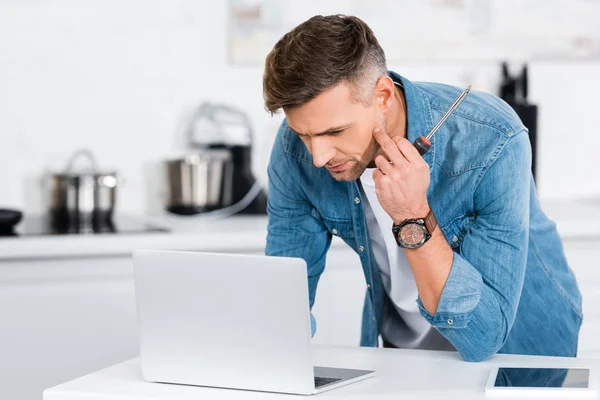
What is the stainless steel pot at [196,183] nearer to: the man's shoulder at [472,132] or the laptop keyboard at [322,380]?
the man's shoulder at [472,132]

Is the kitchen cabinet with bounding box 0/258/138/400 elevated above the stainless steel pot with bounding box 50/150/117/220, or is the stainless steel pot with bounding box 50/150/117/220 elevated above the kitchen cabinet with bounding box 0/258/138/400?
the stainless steel pot with bounding box 50/150/117/220

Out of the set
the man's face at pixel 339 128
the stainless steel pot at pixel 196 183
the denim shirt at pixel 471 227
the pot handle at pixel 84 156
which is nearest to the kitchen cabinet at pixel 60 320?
the stainless steel pot at pixel 196 183

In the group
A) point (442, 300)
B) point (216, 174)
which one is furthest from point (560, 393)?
point (216, 174)

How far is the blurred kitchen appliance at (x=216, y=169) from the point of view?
3.06 meters

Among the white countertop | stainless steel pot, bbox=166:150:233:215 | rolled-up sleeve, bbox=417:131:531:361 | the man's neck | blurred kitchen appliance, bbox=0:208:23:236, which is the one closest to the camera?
rolled-up sleeve, bbox=417:131:531:361

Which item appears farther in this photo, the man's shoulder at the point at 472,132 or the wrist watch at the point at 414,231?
the man's shoulder at the point at 472,132

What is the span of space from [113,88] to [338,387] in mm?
2016

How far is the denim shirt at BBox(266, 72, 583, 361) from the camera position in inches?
60.6

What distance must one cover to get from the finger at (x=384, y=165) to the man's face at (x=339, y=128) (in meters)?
0.07

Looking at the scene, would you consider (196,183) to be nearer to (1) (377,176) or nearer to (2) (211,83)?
(2) (211,83)

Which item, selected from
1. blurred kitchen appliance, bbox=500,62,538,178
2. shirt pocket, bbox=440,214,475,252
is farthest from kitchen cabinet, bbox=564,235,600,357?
shirt pocket, bbox=440,214,475,252

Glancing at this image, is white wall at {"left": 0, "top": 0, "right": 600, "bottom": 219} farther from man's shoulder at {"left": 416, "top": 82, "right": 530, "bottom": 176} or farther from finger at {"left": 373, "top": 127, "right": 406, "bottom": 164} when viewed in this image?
finger at {"left": 373, "top": 127, "right": 406, "bottom": 164}

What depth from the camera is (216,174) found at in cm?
309

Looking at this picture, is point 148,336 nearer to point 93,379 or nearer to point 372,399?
point 93,379
